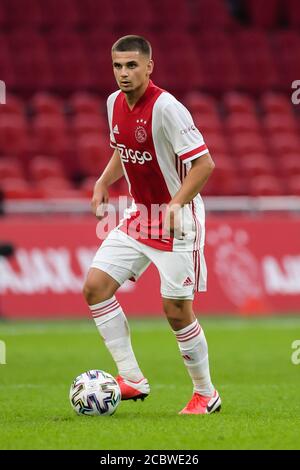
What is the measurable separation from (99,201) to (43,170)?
9755 millimetres

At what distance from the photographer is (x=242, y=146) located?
2030 cm

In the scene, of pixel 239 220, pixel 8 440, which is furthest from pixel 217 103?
pixel 8 440

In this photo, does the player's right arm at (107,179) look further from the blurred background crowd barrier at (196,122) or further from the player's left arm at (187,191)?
the blurred background crowd barrier at (196,122)

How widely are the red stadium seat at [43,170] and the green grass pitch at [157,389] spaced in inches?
127

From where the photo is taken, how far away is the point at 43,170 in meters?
17.3

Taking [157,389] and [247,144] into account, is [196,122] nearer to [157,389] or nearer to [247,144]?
[247,144]

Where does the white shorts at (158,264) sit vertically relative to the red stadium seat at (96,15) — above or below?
below

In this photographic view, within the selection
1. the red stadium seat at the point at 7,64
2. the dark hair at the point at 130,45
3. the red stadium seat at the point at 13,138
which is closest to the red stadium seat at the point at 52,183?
the red stadium seat at the point at 13,138

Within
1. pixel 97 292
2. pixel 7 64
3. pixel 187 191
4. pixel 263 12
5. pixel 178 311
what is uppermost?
pixel 263 12

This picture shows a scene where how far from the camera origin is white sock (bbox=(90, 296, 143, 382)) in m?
7.38

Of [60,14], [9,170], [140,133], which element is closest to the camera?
[140,133]

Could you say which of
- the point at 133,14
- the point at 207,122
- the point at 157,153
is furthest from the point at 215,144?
the point at 157,153

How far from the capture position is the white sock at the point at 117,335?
7383mm

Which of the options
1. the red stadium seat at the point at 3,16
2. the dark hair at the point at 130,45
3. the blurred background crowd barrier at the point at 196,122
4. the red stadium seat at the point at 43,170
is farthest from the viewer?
the red stadium seat at the point at 3,16
